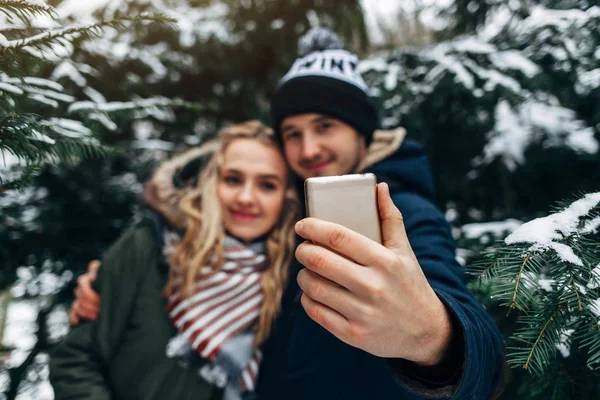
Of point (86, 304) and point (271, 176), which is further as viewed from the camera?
point (271, 176)

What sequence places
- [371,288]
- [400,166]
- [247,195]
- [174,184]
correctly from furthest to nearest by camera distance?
[174,184]
[247,195]
[400,166]
[371,288]

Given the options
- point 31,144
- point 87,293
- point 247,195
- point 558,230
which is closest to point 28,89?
point 31,144

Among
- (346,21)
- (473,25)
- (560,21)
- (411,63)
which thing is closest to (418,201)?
(560,21)

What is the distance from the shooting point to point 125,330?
1708 millimetres

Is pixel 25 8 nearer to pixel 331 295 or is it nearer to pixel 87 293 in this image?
pixel 331 295

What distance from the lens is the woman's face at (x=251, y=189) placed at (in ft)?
6.00

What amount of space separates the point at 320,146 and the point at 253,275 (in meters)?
0.73

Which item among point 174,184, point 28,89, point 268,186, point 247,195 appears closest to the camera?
point 28,89

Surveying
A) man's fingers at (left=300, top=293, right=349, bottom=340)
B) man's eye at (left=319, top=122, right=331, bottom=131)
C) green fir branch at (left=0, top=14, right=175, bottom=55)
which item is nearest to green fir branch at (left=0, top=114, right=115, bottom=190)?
Result: green fir branch at (left=0, top=14, right=175, bottom=55)

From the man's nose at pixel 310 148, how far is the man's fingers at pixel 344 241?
1.03 m

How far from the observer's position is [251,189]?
1.80 metres

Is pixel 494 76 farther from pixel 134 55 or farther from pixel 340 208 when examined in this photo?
pixel 134 55

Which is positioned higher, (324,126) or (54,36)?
(54,36)

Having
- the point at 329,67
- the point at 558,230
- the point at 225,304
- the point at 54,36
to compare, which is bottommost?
the point at 225,304
